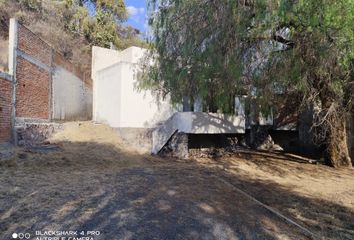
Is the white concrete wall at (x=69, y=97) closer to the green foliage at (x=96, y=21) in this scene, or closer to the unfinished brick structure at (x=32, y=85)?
the unfinished brick structure at (x=32, y=85)

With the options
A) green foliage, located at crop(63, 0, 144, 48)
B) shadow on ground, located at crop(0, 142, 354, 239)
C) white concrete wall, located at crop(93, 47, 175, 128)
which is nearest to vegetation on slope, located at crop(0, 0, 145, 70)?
green foliage, located at crop(63, 0, 144, 48)

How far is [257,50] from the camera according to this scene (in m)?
7.41

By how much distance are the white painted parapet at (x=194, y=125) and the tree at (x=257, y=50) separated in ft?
4.33

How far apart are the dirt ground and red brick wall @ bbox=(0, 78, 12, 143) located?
1007 millimetres

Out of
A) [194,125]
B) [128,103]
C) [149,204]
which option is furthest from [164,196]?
[128,103]

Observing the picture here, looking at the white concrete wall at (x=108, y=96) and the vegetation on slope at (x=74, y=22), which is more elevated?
the vegetation on slope at (x=74, y=22)

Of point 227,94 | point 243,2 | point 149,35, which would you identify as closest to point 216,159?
point 227,94

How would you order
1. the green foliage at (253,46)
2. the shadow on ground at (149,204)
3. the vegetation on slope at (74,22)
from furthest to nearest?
the vegetation on slope at (74,22), the green foliage at (253,46), the shadow on ground at (149,204)

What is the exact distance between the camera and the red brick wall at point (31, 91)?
1041cm

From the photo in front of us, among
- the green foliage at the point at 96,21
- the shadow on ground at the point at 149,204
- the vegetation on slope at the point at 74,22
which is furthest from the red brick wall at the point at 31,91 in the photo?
the green foliage at the point at 96,21

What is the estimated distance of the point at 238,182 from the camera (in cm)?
760

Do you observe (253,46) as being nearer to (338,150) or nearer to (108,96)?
(338,150)

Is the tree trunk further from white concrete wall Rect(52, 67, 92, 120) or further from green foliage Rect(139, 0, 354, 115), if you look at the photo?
white concrete wall Rect(52, 67, 92, 120)

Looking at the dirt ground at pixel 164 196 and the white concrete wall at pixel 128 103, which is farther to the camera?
the white concrete wall at pixel 128 103
